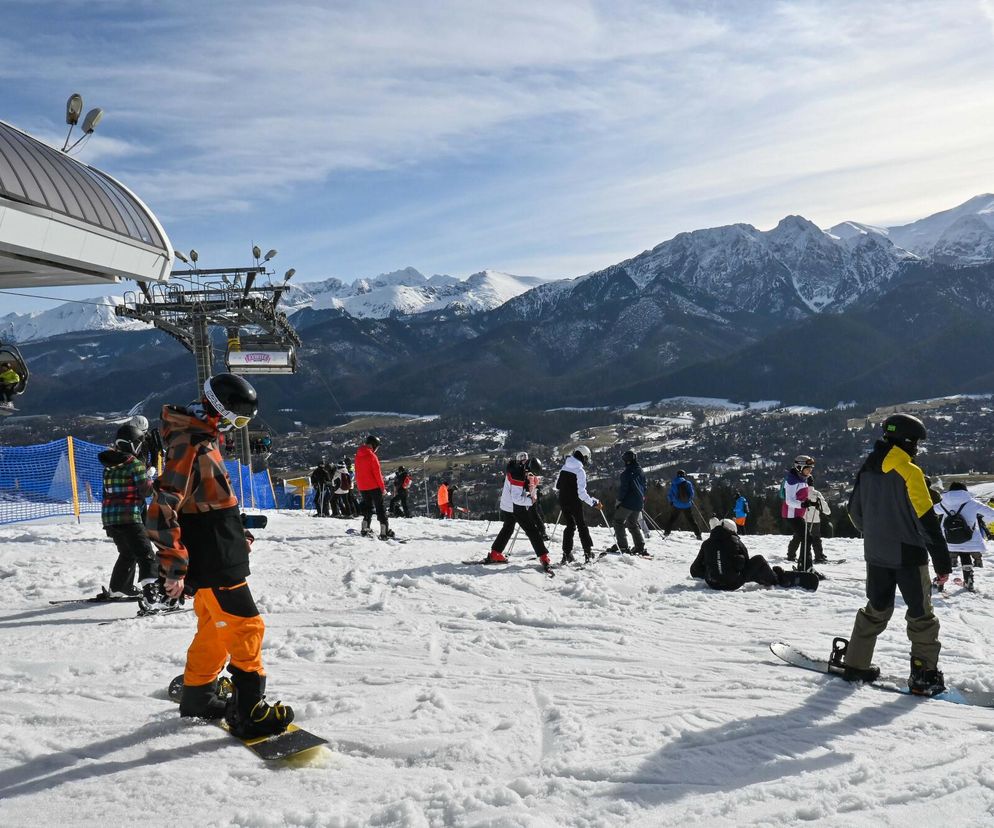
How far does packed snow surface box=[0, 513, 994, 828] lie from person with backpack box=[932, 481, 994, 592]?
1.36 metres

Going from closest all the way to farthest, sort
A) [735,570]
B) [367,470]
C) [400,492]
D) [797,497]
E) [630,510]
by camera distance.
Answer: [735,570] < [797,497] < [367,470] < [630,510] < [400,492]

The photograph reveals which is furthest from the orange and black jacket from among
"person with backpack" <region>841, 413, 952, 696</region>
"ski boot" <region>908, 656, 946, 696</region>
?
"ski boot" <region>908, 656, 946, 696</region>

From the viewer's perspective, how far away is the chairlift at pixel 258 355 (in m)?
27.0

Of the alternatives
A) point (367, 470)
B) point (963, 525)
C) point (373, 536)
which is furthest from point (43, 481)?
point (963, 525)

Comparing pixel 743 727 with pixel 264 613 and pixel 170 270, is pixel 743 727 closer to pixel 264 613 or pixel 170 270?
pixel 264 613

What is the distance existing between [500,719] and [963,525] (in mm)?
7670

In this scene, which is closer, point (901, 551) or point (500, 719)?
point (500, 719)

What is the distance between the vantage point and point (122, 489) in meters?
6.78

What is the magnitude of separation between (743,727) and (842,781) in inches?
29.8

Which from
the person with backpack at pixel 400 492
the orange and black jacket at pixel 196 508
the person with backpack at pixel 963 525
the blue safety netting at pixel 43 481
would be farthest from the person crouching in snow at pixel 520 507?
the person with backpack at pixel 400 492

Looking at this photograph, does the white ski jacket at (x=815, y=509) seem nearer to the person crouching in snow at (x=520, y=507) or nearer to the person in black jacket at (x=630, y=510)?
the person in black jacket at (x=630, y=510)

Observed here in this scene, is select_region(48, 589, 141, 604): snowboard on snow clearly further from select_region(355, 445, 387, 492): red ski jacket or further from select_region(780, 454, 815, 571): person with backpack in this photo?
select_region(780, 454, 815, 571): person with backpack

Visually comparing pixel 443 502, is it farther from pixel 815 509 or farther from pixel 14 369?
pixel 14 369

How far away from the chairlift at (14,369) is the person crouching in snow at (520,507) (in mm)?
6270
